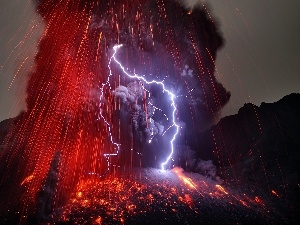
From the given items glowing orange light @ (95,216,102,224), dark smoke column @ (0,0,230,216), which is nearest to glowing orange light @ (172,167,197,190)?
dark smoke column @ (0,0,230,216)

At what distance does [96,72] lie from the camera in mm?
20219

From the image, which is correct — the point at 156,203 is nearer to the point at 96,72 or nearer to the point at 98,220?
the point at 98,220

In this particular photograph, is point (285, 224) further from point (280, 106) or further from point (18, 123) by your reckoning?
point (18, 123)

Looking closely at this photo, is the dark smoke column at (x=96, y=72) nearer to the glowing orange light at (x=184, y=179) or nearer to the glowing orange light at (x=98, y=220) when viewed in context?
the glowing orange light at (x=184, y=179)

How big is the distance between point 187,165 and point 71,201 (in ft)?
39.5

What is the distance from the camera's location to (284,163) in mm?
18281

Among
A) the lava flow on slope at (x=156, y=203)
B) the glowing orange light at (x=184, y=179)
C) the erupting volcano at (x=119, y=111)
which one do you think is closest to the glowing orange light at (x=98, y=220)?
the lava flow on slope at (x=156, y=203)

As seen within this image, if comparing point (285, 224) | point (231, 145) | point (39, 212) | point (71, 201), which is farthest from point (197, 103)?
point (39, 212)

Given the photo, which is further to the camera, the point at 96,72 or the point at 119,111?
the point at 96,72

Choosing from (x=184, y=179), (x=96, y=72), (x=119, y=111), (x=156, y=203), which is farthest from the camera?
(x=96, y=72)

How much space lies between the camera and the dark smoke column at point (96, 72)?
18141mm

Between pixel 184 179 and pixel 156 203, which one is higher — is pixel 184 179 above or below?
above

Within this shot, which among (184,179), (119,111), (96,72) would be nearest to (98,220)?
(184,179)

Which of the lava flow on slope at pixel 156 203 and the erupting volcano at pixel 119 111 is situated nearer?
the lava flow on slope at pixel 156 203
